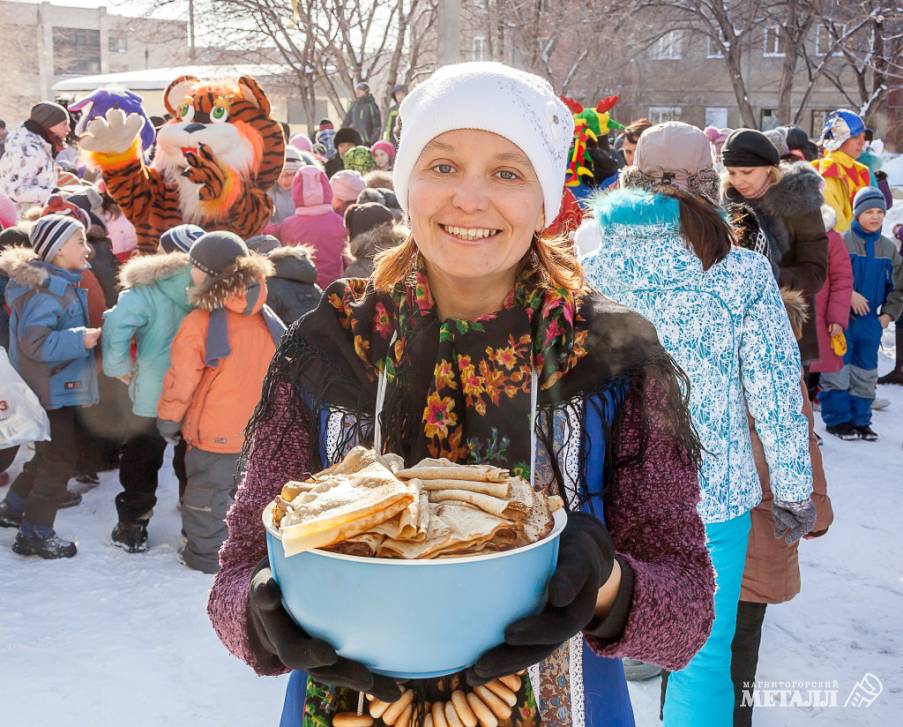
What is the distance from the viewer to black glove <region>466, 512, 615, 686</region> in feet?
3.72

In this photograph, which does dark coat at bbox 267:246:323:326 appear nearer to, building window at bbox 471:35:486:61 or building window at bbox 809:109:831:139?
building window at bbox 471:35:486:61

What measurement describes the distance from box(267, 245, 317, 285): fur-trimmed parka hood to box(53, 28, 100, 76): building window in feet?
175

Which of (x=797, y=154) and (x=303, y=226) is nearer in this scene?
(x=303, y=226)

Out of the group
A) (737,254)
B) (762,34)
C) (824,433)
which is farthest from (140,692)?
(762,34)

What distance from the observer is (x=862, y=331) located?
23.3 ft

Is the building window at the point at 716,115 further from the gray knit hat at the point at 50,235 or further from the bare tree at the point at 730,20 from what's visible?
the gray knit hat at the point at 50,235

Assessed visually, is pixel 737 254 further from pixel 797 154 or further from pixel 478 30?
pixel 478 30

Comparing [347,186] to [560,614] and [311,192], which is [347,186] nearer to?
[311,192]

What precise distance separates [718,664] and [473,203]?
195 centimetres

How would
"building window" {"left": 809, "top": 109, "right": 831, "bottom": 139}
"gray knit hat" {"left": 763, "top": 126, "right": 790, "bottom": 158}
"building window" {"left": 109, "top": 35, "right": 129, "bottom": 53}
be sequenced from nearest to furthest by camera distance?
"gray knit hat" {"left": 763, "top": 126, "right": 790, "bottom": 158}, "building window" {"left": 809, "top": 109, "right": 831, "bottom": 139}, "building window" {"left": 109, "top": 35, "right": 129, "bottom": 53}

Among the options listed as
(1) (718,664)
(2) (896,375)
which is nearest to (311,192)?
(1) (718,664)

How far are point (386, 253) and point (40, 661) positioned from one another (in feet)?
10.2

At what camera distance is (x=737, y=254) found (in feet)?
9.17

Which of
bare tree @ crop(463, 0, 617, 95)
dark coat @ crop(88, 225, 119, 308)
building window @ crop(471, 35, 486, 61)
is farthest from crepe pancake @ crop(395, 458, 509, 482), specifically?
building window @ crop(471, 35, 486, 61)
